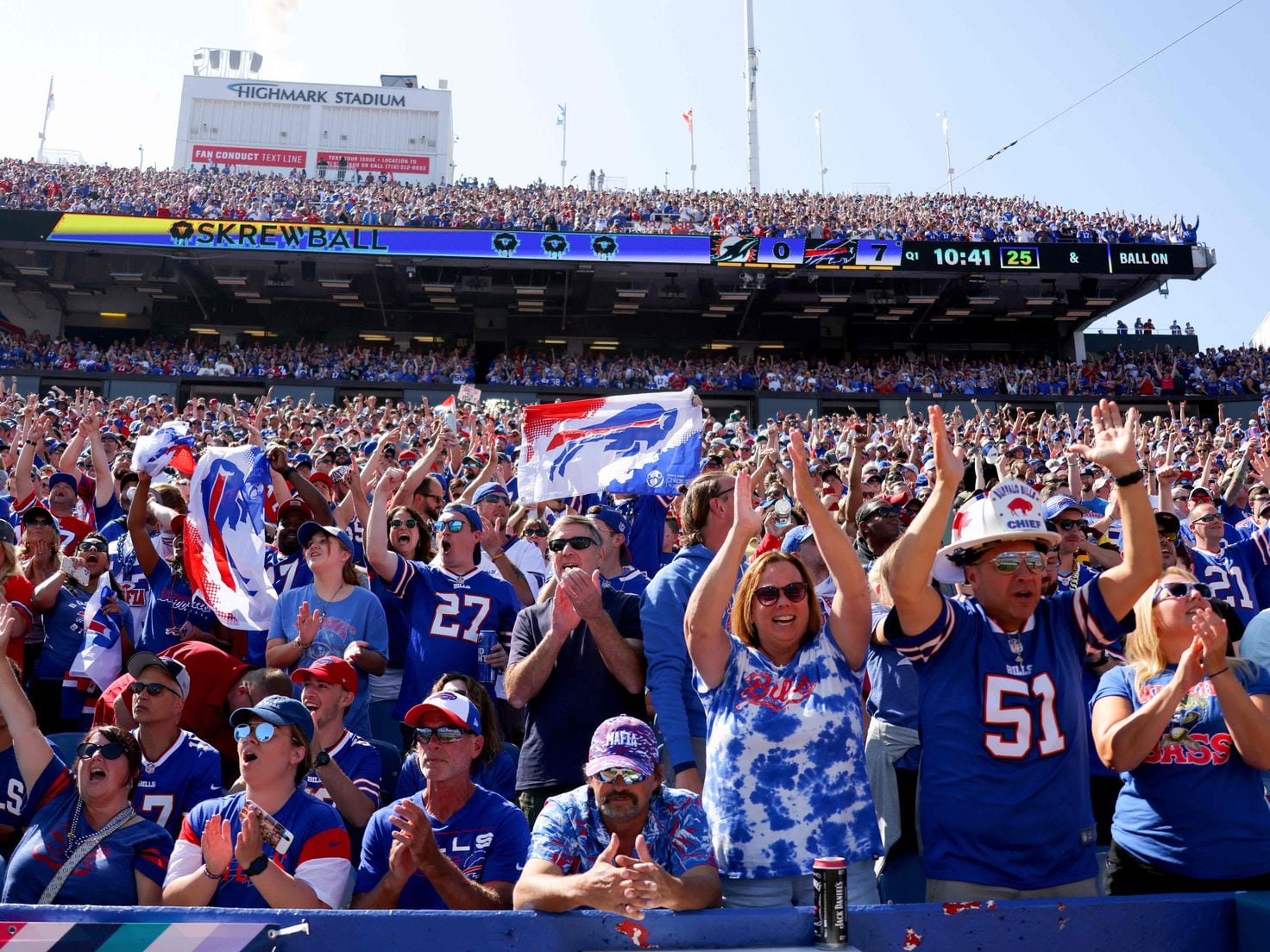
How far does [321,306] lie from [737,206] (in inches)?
604

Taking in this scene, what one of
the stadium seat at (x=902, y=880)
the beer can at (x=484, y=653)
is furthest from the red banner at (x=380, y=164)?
the stadium seat at (x=902, y=880)

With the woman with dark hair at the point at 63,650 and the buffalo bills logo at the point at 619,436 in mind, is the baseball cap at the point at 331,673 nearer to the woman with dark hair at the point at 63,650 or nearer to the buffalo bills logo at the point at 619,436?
the woman with dark hair at the point at 63,650

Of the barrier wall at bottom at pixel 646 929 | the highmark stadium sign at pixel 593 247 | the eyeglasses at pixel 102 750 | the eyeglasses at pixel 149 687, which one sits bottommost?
the barrier wall at bottom at pixel 646 929

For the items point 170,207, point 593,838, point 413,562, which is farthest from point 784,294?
point 593,838

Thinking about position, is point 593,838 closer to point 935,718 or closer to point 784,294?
point 935,718

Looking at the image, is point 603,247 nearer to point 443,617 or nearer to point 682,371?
point 682,371

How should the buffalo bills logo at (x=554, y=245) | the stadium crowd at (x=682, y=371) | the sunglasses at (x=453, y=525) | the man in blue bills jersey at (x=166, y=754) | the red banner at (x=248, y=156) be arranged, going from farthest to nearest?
the red banner at (x=248, y=156) → the stadium crowd at (x=682, y=371) → the buffalo bills logo at (x=554, y=245) → the sunglasses at (x=453, y=525) → the man in blue bills jersey at (x=166, y=754)

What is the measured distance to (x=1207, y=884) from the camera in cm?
313

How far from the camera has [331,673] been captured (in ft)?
14.7

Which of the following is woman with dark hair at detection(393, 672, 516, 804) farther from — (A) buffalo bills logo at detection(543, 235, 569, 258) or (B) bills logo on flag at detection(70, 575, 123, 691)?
(A) buffalo bills logo at detection(543, 235, 569, 258)

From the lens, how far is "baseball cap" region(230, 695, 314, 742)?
375 cm

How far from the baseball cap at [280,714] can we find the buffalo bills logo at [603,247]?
29.8m

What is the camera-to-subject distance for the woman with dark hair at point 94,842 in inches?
144

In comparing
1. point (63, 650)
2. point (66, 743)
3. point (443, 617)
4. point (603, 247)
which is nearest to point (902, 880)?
point (443, 617)
